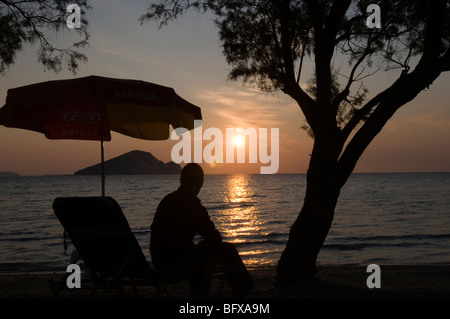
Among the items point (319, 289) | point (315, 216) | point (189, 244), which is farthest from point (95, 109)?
point (319, 289)

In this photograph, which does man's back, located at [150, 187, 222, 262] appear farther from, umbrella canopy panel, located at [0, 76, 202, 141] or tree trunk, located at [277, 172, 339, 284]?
tree trunk, located at [277, 172, 339, 284]

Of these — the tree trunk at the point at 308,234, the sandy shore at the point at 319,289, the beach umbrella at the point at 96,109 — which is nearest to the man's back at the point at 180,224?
the sandy shore at the point at 319,289

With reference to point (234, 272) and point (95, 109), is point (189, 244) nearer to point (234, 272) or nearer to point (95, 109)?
point (234, 272)

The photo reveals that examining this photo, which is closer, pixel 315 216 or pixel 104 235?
pixel 104 235

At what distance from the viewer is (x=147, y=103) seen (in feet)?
17.2

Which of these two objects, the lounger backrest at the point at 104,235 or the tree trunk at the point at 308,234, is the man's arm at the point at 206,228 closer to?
the lounger backrest at the point at 104,235

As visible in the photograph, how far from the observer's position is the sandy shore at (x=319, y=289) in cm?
546

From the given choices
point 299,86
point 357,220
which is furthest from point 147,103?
point 357,220

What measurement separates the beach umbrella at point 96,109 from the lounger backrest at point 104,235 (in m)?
1.18

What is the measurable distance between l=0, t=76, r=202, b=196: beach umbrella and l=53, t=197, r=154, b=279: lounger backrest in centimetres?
118

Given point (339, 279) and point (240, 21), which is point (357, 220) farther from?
point (240, 21)

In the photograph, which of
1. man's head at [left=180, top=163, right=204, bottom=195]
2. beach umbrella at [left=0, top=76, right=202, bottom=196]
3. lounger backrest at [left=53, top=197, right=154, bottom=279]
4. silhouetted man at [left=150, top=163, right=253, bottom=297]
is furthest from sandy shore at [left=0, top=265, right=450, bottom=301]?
beach umbrella at [left=0, top=76, right=202, bottom=196]

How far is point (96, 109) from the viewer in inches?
261

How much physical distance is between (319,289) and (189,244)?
2298mm
